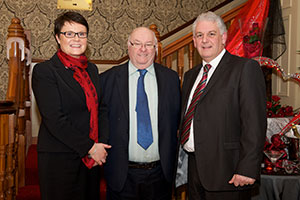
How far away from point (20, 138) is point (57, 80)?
5.12 feet

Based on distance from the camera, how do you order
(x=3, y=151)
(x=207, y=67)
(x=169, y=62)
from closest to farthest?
(x=207, y=67) < (x=3, y=151) < (x=169, y=62)

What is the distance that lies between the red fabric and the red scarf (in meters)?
1.74

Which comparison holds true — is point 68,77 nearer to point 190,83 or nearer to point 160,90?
point 160,90

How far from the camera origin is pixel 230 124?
5.56 feet

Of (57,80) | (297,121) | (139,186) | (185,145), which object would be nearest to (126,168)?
(139,186)

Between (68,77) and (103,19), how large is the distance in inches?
130

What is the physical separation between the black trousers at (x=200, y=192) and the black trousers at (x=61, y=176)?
67cm

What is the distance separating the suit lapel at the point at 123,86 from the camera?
6.45 feet

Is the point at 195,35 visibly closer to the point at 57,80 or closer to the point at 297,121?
the point at 57,80

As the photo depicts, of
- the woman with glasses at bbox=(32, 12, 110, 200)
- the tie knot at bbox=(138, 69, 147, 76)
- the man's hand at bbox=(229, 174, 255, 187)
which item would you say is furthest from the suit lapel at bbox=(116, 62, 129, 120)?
the man's hand at bbox=(229, 174, 255, 187)

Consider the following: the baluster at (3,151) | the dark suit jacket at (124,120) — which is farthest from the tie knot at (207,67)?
the baluster at (3,151)

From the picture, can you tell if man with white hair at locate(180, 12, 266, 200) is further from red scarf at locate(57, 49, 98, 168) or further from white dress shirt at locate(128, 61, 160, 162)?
red scarf at locate(57, 49, 98, 168)

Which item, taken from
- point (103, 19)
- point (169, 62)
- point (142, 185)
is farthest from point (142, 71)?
point (103, 19)

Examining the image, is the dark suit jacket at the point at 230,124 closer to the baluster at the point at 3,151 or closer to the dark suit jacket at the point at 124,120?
the dark suit jacket at the point at 124,120
